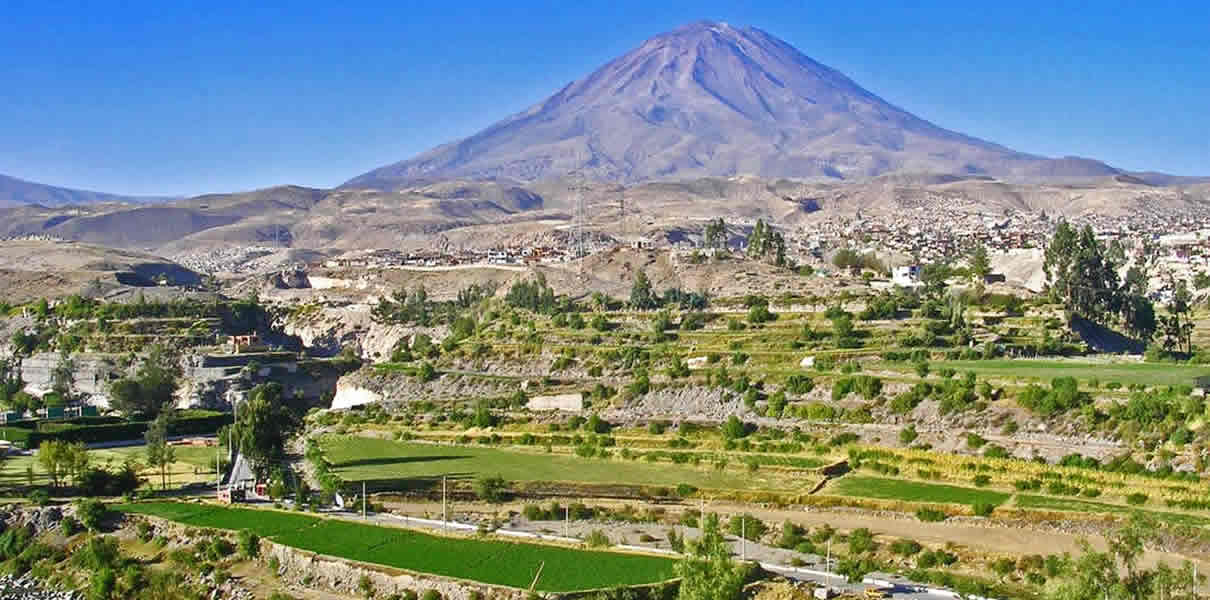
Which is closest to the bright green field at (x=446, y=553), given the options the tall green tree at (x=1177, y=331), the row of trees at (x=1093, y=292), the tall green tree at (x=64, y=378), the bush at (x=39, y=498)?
the bush at (x=39, y=498)

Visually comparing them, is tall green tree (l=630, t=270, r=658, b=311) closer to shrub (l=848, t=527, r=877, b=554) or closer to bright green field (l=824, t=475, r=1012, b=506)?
bright green field (l=824, t=475, r=1012, b=506)

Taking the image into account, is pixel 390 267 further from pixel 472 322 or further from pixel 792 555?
pixel 792 555

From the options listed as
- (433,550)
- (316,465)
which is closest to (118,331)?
(316,465)

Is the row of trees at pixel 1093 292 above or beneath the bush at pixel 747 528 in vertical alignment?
above

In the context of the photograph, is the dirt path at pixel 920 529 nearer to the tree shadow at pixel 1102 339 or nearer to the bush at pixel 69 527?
the bush at pixel 69 527

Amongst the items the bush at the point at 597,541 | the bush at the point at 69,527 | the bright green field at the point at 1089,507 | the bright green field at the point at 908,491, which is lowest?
the bush at the point at 69,527

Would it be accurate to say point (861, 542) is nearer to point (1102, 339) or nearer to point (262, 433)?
point (262, 433)
